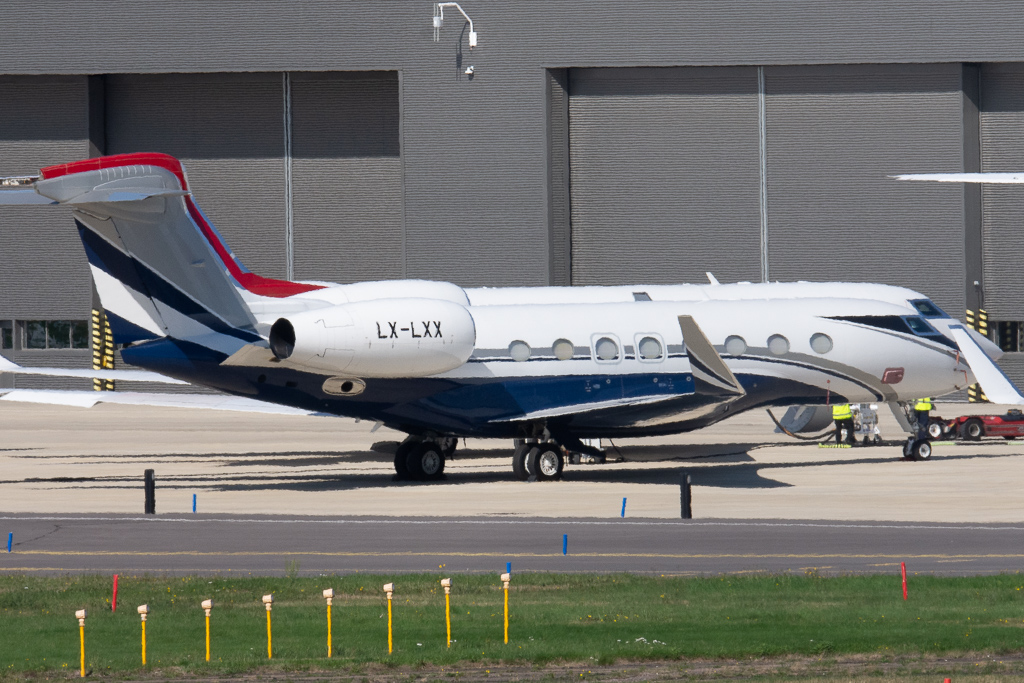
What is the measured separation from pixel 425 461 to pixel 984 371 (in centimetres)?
1254

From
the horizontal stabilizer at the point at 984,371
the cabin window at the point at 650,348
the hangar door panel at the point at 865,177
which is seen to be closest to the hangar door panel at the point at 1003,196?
the hangar door panel at the point at 865,177

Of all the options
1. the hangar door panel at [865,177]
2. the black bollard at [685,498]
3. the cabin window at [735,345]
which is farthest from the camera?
the hangar door panel at [865,177]

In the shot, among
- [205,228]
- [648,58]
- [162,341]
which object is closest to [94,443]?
[205,228]

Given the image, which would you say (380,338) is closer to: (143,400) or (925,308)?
(143,400)

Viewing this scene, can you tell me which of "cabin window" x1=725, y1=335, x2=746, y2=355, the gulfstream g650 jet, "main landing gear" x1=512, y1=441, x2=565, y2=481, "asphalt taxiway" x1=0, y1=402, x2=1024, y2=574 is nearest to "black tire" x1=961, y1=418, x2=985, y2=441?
"asphalt taxiway" x1=0, y1=402, x2=1024, y2=574

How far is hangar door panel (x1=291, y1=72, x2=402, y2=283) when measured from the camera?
62.0 meters

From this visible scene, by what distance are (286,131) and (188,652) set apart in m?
49.2

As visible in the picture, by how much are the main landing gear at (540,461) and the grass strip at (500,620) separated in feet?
38.1

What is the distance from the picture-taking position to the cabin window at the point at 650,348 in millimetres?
30578

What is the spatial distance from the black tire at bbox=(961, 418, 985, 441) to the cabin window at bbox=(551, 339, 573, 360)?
13506 mm

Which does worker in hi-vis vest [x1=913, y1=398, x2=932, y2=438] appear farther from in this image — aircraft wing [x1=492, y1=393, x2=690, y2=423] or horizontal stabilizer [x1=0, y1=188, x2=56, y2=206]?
horizontal stabilizer [x1=0, y1=188, x2=56, y2=206]

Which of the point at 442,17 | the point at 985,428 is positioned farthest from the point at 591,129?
the point at 985,428

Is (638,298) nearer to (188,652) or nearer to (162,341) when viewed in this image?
(162,341)

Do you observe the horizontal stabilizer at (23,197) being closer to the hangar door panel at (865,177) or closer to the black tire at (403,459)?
the black tire at (403,459)
